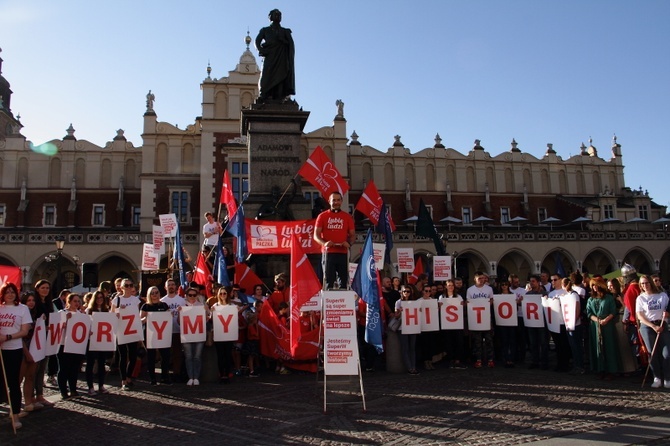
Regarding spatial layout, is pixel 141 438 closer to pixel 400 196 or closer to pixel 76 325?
pixel 76 325

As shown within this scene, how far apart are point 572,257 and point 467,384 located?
32444mm

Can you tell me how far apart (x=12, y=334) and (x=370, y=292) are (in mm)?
4292

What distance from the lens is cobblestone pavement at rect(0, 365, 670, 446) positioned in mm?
5516

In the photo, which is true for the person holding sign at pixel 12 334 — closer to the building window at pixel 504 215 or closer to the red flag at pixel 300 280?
the red flag at pixel 300 280

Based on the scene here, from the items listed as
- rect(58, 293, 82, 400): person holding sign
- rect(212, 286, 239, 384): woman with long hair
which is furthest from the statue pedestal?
rect(58, 293, 82, 400): person holding sign

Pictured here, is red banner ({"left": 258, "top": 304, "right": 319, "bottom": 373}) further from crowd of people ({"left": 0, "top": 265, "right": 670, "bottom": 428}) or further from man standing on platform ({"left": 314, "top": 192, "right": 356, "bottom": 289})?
man standing on platform ({"left": 314, "top": 192, "right": 356, "bottom": 289})

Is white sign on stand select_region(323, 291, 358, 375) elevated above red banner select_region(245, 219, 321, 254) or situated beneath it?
situated beneath

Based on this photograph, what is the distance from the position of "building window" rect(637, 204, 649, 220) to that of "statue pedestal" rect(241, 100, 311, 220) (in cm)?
4096

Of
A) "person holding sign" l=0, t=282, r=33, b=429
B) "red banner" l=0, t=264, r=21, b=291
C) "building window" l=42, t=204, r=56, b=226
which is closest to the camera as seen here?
"person holding sign" l=0, t=282, r=33, b=429

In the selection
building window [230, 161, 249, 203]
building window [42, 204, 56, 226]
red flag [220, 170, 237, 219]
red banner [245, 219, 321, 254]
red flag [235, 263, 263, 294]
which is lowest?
red flag [235, 263, 263, 294]

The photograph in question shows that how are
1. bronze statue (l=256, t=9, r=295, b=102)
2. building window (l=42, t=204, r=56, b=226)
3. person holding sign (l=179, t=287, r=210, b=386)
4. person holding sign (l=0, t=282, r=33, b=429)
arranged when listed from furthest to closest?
building window (l=42, t=204, r=56, b=226) → bronze statue (l=256, t=9, r=295, b=102) → person holding sign (l=179, t=287, r=210, b=386) → person holding sign (l=0, t=282, r=33, b=429)

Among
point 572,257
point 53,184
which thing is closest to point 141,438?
point 572,257

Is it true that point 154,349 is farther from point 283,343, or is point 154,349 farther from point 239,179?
point 239,179

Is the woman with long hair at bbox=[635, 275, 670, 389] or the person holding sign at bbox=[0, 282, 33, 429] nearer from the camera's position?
the person holding sign at bbox=[0, 282, 33, 429]
